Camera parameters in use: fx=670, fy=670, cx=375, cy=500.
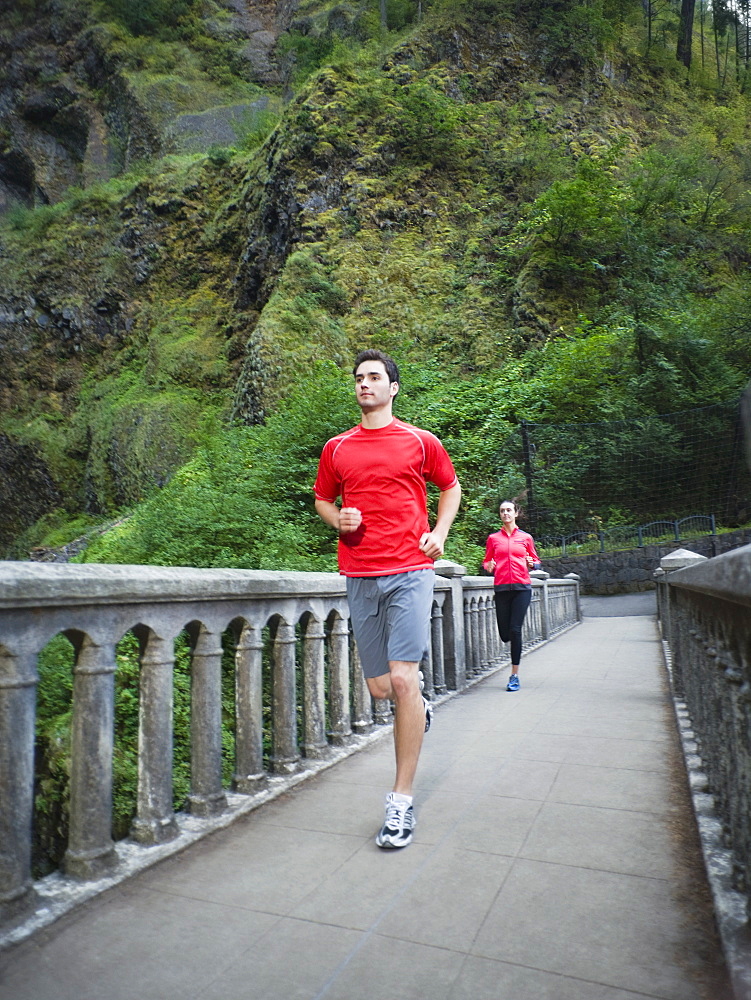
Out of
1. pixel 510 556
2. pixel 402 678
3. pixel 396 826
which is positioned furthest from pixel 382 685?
pixel 510 556

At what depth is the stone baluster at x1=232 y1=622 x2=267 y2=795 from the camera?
10.3ft

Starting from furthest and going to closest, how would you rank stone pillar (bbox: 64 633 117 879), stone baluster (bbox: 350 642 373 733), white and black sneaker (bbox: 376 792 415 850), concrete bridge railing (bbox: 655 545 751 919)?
stone baluster (bbox: 350 642 373 733)
white and black sneaker (bbox: 376 792 415 850)
stone pillar (bbox: 64 633 117 879)
concrete bridge railing (bbox: 655 545 751 919)

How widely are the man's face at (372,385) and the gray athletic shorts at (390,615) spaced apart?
2.48ft

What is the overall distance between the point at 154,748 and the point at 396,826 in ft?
3.19

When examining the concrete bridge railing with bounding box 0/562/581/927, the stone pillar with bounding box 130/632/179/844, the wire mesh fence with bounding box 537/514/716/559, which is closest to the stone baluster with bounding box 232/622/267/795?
the concrete bridge railing with bounding box 0/562/581/927

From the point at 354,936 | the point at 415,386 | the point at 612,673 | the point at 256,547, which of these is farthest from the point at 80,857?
the point at 415,386

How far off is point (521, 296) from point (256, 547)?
17.5m

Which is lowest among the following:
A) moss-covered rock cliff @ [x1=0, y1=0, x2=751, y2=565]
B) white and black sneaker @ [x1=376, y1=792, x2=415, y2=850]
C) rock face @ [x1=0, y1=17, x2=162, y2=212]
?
white and black sneaker @ [x1=376, y1=792, x2=415, y2=850]

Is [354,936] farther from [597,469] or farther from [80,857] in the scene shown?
[597,469]

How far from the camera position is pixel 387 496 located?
9.23 ft

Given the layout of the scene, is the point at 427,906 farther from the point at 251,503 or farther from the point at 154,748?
the point at 251,503

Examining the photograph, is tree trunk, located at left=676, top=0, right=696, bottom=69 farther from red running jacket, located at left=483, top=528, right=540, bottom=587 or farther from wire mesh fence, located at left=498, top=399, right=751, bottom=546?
red running jacket, located at left=483, top=528, right=540, bottom=587

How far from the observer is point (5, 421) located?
99.1 feet

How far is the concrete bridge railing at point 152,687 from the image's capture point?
6.55 ft
